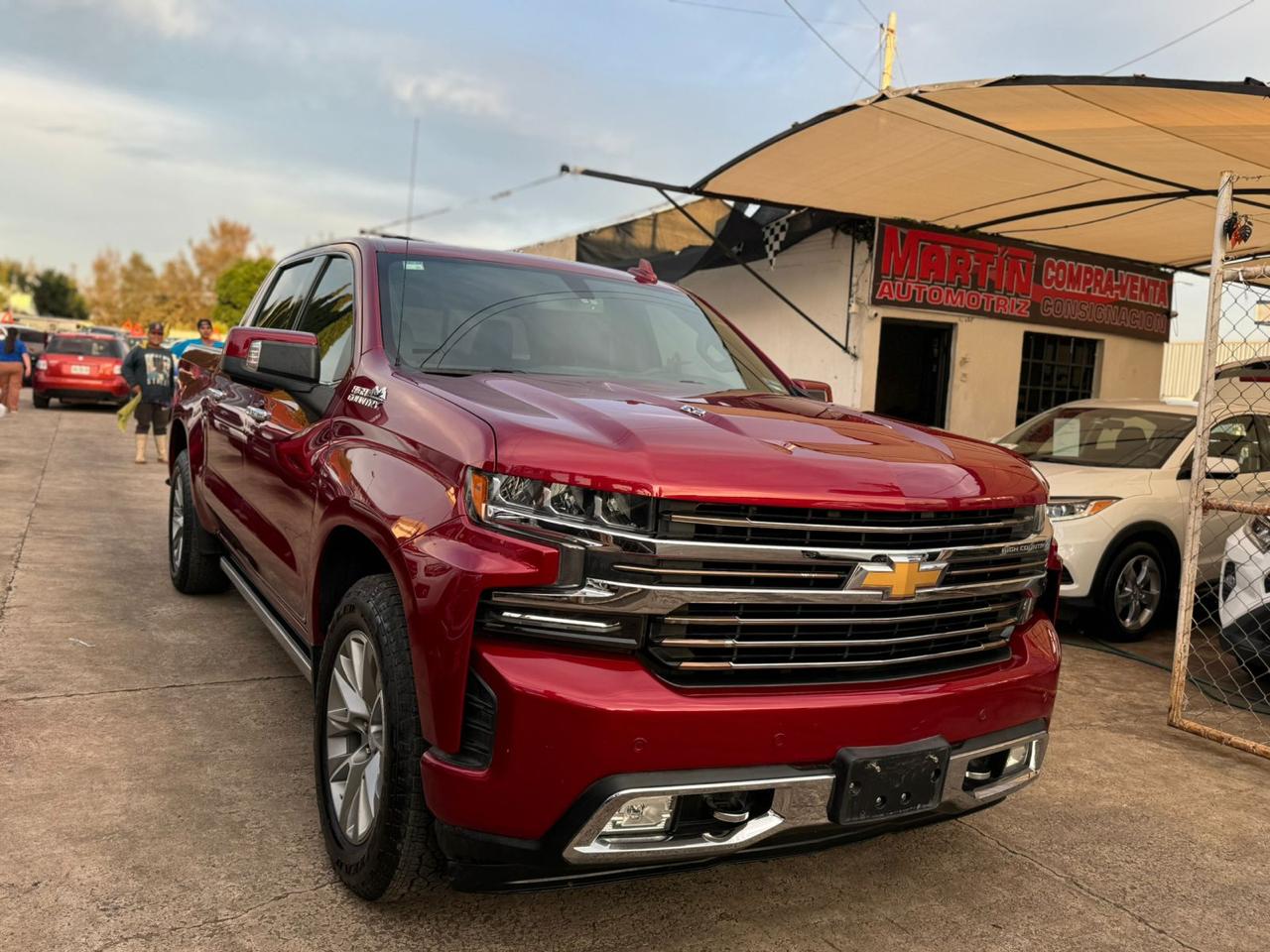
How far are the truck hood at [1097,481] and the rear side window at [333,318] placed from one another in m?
4.53

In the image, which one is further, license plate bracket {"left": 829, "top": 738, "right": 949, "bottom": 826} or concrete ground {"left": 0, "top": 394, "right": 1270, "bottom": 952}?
concrete ground {"left": 0, "top": 394, "right": 1270, "bottom": 952}

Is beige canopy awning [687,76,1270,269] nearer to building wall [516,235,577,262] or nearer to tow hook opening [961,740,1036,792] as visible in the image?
tow hook opening [961,740,1036,792]

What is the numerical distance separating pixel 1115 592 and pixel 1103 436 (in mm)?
1430

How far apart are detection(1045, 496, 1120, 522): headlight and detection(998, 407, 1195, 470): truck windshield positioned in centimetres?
65

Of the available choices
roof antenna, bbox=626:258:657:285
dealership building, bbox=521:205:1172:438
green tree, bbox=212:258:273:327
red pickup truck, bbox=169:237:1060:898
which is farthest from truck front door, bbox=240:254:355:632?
green tree, bbox=212:258:273:327

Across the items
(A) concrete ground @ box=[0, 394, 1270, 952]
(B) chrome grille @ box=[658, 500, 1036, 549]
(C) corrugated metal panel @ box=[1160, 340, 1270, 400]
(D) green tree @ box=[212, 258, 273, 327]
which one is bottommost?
(A) concrete ground @ box=[0, 394, 1270, 952]

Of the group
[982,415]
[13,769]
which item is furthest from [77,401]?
[13,769]

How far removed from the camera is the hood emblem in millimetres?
3012

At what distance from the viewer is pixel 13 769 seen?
3.49m

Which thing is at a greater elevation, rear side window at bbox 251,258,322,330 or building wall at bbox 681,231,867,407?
building wall at bbox 681,231,867,407

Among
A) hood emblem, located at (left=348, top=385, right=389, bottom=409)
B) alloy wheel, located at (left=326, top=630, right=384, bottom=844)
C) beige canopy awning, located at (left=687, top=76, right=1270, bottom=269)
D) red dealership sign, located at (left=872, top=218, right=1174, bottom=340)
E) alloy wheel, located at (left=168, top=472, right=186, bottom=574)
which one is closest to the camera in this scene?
alloy wheel, located at (left=326, top=630, right=384, bottom=844)

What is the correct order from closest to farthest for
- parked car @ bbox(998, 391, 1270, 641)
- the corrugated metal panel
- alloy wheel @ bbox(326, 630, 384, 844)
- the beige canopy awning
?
alloy wheel @ bbox(326, 630, 384, 844), the beige canopy awning, parked car @ bbox(998, 391, 1270, 641), the corrugated metal panel

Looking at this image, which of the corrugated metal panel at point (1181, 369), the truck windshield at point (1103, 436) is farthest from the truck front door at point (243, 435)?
the corrugated metal panel at point (1181, 369)

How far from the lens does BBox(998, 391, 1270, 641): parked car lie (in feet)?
20.7
